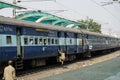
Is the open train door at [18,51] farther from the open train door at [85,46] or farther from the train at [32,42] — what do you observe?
the open train door at [85,46]

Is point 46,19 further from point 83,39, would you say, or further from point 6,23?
point 6,23

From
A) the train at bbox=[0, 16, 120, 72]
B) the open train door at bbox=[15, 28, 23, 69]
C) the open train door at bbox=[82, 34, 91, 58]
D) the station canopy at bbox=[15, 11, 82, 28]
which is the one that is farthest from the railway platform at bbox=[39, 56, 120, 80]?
the station canopy at bbox=[15, 11, 82, 28]

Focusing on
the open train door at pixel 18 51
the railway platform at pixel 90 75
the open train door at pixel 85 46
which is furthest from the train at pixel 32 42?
the railway platform at pixel 90 75

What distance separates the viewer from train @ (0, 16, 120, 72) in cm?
1757

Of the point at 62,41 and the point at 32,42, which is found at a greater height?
the point at 32,42

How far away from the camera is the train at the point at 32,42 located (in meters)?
17.6

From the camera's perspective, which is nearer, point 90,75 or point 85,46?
point 90,75

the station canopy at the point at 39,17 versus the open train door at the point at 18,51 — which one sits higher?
the station canopy at the point at 39,17

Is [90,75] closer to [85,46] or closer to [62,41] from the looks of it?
[62,41]

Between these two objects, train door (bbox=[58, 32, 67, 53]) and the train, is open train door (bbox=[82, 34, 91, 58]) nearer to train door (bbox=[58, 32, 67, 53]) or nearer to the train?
the train

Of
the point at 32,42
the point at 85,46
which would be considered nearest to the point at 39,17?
the point at 85,46

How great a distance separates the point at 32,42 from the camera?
2097 centimetres

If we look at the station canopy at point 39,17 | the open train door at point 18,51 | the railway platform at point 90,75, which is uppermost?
the station canopy at point 39,17

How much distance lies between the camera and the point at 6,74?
1272cm
